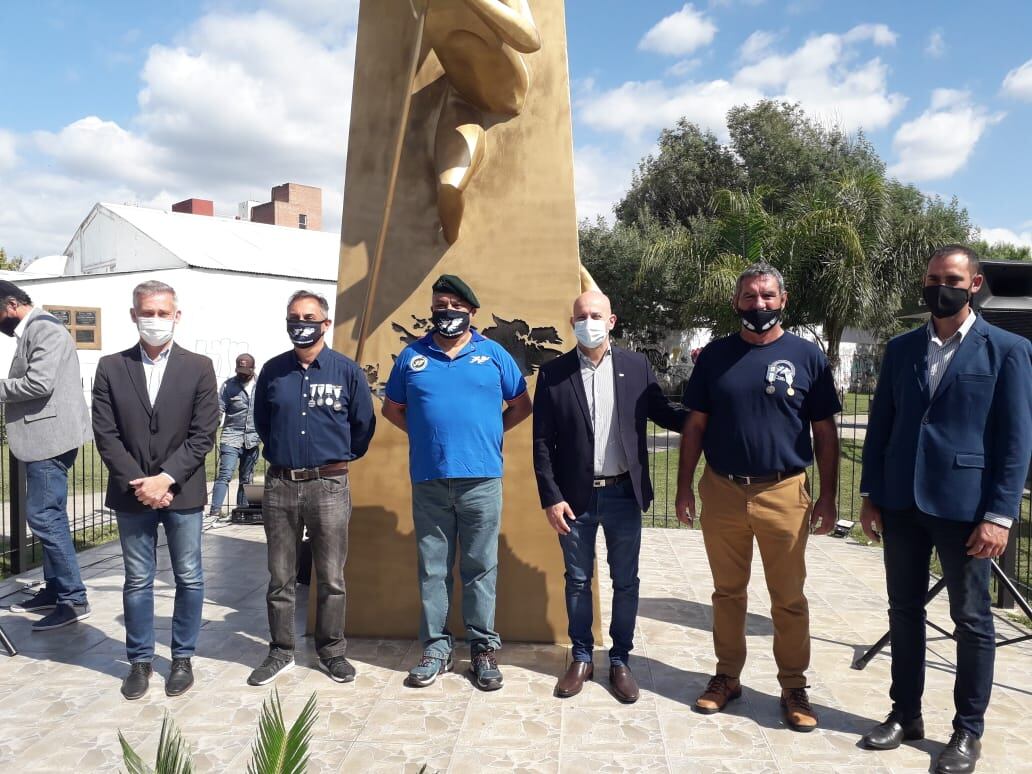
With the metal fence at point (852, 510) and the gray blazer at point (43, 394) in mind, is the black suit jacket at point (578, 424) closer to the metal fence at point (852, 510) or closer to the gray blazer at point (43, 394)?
the metal fence at point (852, 510)

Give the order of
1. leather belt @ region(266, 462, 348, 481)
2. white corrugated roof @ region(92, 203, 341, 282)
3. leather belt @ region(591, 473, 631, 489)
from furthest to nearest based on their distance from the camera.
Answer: white corrugated roof @ region(92, 203, 341, 282) → leather belt @ region(266, 462, 348, 481) → leather belt @ region(591, 473, 631, 489)

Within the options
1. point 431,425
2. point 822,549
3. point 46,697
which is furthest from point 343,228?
point 822,549

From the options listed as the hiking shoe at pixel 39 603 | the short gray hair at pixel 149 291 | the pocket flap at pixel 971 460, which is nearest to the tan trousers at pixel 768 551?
the pocket flap at pixel 971 460

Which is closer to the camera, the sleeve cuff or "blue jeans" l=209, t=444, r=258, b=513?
the sleeve cuff

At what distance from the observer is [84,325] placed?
1833 centimetres

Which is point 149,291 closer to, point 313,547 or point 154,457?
point 154,457

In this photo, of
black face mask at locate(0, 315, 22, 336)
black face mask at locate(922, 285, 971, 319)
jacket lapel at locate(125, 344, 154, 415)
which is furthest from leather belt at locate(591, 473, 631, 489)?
black face mask at locate(0, 315, 22, 336)

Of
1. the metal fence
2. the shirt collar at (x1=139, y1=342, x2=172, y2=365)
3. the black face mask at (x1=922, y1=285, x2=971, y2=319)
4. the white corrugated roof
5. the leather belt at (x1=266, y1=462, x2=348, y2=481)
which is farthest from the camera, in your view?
the white corrugated roof

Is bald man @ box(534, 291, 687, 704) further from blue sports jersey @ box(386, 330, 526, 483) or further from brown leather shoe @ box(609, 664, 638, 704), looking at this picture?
A: blue sports jersey @ box(386, 330, 526, 483)

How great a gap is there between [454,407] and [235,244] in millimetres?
20549

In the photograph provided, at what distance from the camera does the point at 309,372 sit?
3949mm

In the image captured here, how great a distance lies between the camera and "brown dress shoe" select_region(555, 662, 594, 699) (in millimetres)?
3787

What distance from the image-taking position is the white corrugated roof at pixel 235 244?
67.8 feet

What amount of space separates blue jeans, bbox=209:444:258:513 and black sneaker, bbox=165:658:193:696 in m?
4.45
